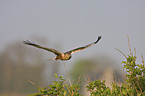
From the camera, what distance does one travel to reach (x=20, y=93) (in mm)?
35250

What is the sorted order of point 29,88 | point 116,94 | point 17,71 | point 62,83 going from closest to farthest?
1. point 116,94
2. point 62,83
3. point 29,88
4. point 17,71

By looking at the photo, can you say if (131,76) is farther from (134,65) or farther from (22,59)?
(22,59)

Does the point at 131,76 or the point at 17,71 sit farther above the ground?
the point at 17,71

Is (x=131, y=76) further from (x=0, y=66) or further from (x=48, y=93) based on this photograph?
(x=0, y=66)

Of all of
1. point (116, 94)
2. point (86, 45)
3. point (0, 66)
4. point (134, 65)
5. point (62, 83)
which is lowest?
point (116, 94)

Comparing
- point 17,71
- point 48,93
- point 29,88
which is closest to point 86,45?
point 48,93

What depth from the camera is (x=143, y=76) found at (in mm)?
7973

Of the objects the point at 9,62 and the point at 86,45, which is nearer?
the point at 86,45

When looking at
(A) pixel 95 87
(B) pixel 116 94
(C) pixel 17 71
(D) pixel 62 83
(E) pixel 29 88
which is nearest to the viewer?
(B) pixel 116 94

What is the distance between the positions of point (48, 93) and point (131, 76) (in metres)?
3.23

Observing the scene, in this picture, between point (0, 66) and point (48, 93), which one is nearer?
point (48, 93)

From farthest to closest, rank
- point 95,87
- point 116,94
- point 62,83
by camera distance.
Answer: point 95,87 < point 62,83 < point 116,94

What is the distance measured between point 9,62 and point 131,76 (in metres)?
34.9

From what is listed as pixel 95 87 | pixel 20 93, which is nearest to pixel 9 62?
pixel 20 93
